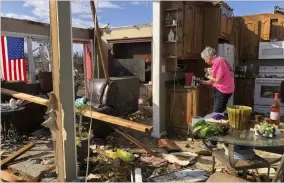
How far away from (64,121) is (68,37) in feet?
2.89

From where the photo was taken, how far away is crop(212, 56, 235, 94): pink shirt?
385 centimetres

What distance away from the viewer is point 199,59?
200 inches

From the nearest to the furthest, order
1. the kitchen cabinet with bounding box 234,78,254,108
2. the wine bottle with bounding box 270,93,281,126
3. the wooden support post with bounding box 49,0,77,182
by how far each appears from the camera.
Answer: the wine bottle with bounding box 270,93,281,126 < the wooden support post with bounding box 49,0,77,182 < the kitchen cabinet with bounding box 234,78,254,108

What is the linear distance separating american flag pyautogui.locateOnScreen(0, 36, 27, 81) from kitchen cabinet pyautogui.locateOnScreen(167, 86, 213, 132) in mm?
4336

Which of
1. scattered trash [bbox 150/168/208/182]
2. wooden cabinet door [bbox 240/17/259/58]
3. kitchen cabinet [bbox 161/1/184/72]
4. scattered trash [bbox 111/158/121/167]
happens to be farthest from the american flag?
wooden cabinet door [bbox 240/17/259/58]

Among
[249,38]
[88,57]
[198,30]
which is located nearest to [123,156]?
[198,30]

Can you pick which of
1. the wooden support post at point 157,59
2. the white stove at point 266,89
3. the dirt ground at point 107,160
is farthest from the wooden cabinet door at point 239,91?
the wooden support post at point 157,59

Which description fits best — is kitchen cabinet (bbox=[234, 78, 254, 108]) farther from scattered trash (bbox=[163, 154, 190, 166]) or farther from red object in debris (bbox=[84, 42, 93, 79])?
red object in debris (bbox=[84, 42, 93, 79])

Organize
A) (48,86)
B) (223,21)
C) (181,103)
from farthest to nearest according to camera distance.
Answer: (48,86) → (223,21) → (181,103)

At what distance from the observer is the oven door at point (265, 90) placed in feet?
19.0

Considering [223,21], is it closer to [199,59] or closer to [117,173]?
[199,59]

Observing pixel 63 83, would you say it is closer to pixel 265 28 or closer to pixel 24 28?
pixel 24 28

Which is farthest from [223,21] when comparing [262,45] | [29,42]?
[29,42]

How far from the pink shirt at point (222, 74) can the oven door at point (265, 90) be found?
2.34m
